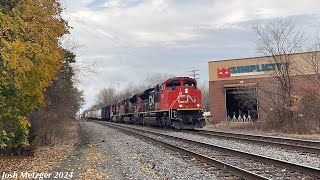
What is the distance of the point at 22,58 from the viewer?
350 inches

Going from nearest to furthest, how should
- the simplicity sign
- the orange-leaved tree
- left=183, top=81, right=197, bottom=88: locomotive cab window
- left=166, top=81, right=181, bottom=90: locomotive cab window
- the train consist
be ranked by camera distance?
the orange-leaved tree < the train consist < left=166, top=81, right=181, bottom=90: locomotive cab window < left=183, top=81, right=197, bottom=88: locomotive cab window < the simplicity sign

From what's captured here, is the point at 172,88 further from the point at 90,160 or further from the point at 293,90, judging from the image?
the point at 90,160

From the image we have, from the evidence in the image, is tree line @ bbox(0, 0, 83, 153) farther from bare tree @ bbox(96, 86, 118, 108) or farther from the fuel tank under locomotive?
bare tree @ bbox(96, 86, 118, 108)

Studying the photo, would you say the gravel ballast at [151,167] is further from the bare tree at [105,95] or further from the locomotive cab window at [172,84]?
the bare tree at [105,95]

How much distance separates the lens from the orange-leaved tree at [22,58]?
8.53 m

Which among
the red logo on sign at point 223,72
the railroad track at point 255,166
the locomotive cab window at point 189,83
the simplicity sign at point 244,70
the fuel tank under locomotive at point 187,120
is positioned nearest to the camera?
the railroad track at point 255,166

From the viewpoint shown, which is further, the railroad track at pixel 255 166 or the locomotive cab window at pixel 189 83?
the locomotive cab window at pixel 189 83

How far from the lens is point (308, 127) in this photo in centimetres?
2381

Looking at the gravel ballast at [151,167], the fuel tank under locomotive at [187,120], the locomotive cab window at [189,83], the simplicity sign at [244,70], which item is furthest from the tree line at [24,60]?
the simplicity sign at [244,70]

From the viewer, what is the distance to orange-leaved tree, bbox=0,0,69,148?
28.0ft

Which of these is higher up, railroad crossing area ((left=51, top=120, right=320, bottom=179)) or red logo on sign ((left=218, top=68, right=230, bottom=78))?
red logo on sign ((left=218, top=68, right=230, bottom=78))

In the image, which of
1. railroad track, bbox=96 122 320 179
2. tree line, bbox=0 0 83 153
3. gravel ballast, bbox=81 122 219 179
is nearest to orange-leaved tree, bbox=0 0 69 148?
tree line, bbox=0 0 83 153

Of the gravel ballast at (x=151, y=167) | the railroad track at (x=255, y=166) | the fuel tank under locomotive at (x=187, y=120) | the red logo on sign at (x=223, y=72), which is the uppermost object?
the red logo on sign at (x=223, y=72)

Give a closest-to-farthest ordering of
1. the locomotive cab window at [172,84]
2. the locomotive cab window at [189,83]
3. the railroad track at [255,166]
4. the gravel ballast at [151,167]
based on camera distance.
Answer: the railroad track at [255,166]
the gravel ballast at [151,167]
the locomotive cab window at [172,84]
the locomotive cab window at [189,83]
